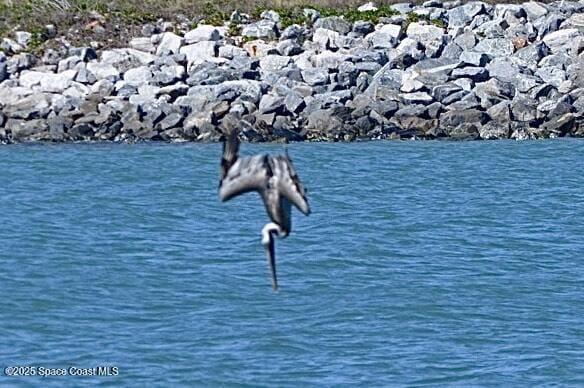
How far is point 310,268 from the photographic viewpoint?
21.0 m

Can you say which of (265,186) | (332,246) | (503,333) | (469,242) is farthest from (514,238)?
(265,186)

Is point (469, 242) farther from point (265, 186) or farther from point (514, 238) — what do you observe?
point (265, 186)

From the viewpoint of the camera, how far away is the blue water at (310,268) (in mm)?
15781

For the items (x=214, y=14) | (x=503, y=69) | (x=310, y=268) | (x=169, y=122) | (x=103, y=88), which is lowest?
(x=310, y=268)

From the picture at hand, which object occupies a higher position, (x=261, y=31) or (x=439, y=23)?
(x=439, y=23)

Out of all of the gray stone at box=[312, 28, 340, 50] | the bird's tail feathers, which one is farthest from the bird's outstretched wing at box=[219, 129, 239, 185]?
the gray stone at box=[312, 28, 340, 50]

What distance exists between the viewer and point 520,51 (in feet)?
116

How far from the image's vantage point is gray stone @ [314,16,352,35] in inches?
1437

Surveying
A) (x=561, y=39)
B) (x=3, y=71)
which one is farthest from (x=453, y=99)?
(x=3, y=71)

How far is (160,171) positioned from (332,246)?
7130 mm

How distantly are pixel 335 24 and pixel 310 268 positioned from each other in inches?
→ 651

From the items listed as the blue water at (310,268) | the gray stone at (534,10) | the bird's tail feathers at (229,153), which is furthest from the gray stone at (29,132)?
the bird's tail feathers at (229,153)

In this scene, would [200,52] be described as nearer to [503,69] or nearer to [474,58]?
[474,58]

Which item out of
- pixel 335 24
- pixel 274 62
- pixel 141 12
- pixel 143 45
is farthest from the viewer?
pixel 141 12
